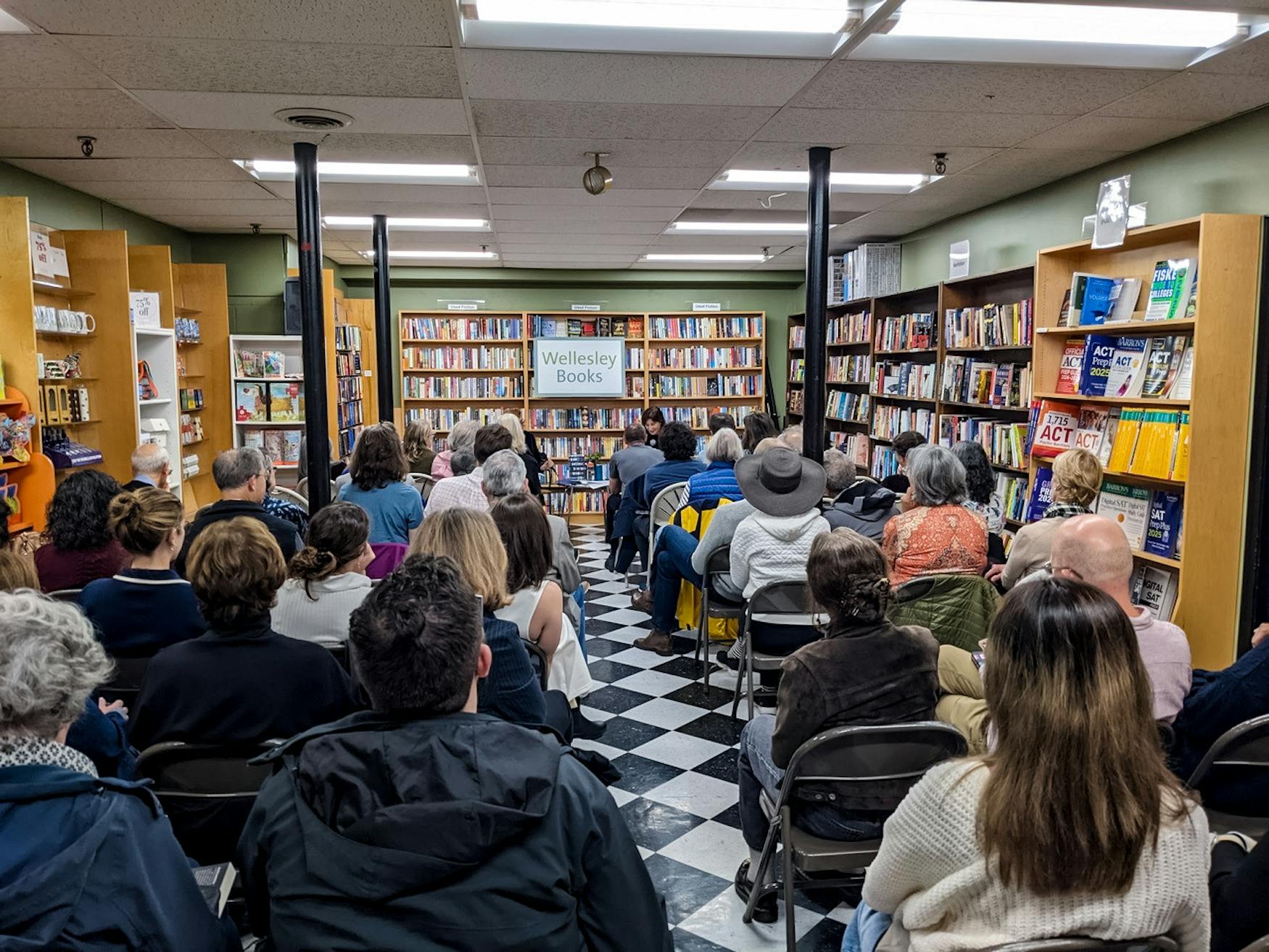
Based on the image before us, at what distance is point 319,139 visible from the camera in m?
4.38

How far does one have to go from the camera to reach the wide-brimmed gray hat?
3.95m

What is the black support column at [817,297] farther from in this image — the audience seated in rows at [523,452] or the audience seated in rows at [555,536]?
the audience seated in rows at [523,452]

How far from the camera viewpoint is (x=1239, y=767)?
2078 mm

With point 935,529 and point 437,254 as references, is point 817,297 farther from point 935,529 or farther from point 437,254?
point 437,254

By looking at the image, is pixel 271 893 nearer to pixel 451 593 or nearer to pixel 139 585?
pixel 451 593

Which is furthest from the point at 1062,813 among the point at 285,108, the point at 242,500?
the point at 285,108

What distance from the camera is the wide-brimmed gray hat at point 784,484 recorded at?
156 inches

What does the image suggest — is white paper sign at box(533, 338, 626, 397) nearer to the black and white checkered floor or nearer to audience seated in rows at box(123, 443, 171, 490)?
the black and white checkered floor

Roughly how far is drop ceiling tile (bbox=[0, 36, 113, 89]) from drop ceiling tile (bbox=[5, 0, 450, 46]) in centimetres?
18

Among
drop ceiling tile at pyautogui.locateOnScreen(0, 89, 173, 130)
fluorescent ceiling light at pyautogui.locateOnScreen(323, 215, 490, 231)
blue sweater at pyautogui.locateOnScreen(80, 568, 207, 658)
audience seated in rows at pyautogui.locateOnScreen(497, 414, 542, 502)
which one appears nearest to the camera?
blue sweater at pyautogui.locateOnScreen(80, 568, 207, 658)

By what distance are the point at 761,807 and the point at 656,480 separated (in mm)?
3302

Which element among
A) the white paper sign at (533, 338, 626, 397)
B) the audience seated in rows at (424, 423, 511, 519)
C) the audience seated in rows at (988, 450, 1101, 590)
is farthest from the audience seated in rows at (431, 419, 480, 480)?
the white paper sign at (533, 338, 626, 397)

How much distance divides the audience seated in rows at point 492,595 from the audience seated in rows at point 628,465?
3.57m

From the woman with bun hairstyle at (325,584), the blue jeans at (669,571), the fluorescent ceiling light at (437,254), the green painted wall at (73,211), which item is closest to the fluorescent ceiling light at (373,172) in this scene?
the green painted wall at (73,211)
